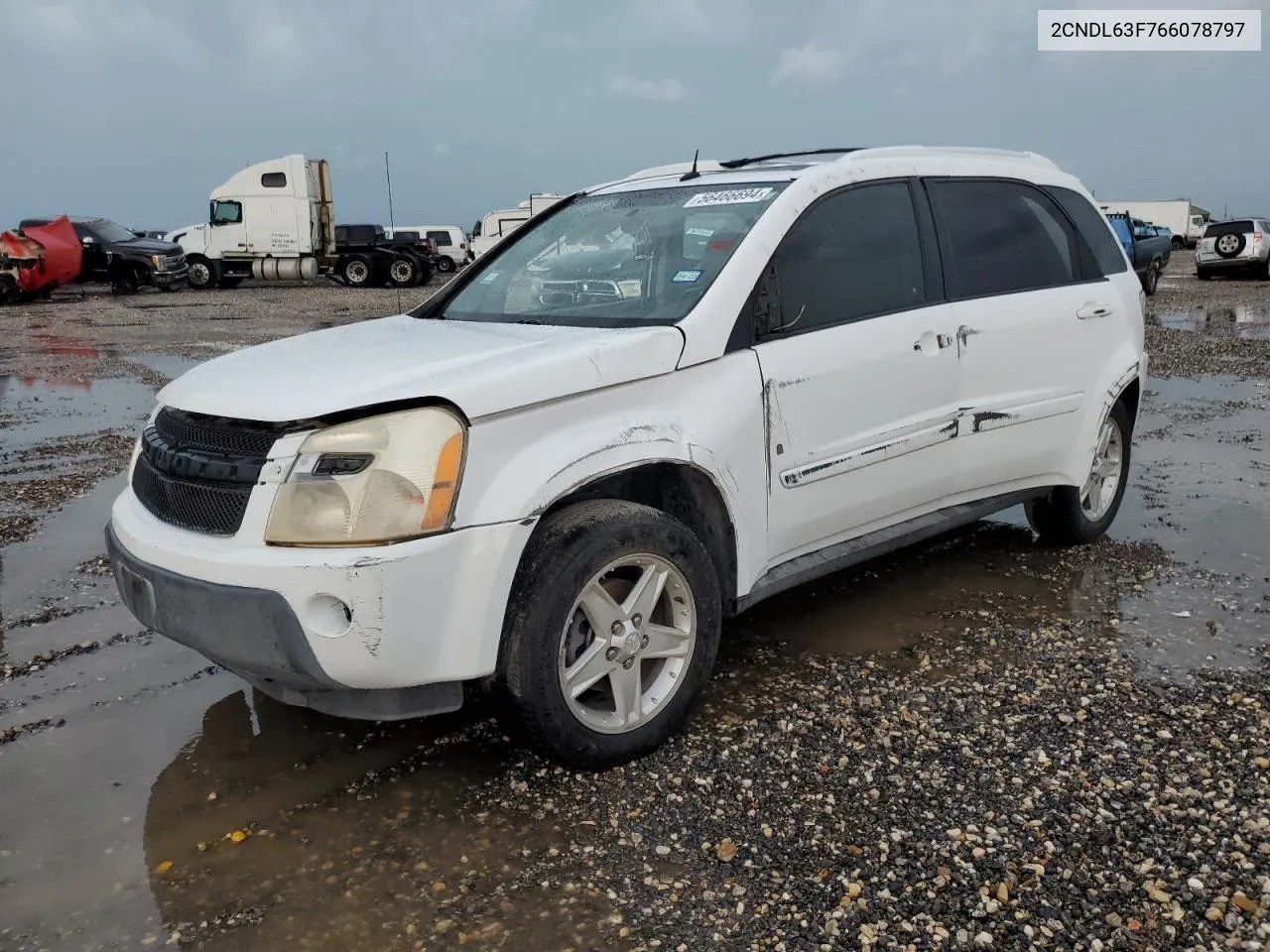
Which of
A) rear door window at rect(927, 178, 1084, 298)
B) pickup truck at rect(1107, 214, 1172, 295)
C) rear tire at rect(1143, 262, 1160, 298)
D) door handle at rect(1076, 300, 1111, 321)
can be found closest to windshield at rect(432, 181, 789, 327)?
rear door window at rect(927, 178, 1084, 298)

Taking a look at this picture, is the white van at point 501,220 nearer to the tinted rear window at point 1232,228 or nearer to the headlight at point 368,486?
the tinted rear window at point 1232,228

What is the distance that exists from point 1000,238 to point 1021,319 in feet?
1.19

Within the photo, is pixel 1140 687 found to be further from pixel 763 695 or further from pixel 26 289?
pixel 26 289

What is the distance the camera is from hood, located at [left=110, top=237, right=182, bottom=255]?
1007 inches

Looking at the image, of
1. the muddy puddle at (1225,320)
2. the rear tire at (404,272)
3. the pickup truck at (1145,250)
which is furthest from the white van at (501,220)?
the muddy puddle at (1225,320)

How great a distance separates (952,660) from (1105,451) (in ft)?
5.77

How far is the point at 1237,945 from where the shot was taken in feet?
7.56

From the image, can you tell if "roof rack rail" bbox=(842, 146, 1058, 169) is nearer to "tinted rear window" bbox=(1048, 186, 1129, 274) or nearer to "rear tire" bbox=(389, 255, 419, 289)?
"tinted rear window" bbox=(1048, 186, 1129, 274)

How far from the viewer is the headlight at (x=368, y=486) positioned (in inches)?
104

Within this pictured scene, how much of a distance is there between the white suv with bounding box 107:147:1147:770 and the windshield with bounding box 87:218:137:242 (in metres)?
24.9

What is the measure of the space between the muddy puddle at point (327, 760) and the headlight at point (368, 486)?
0.82 m

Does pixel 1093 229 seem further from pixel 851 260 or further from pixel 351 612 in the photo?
pixel 351 612

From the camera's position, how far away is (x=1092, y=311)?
4.61m

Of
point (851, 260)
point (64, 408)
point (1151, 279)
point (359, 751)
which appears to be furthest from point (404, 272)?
point (359, 751)
